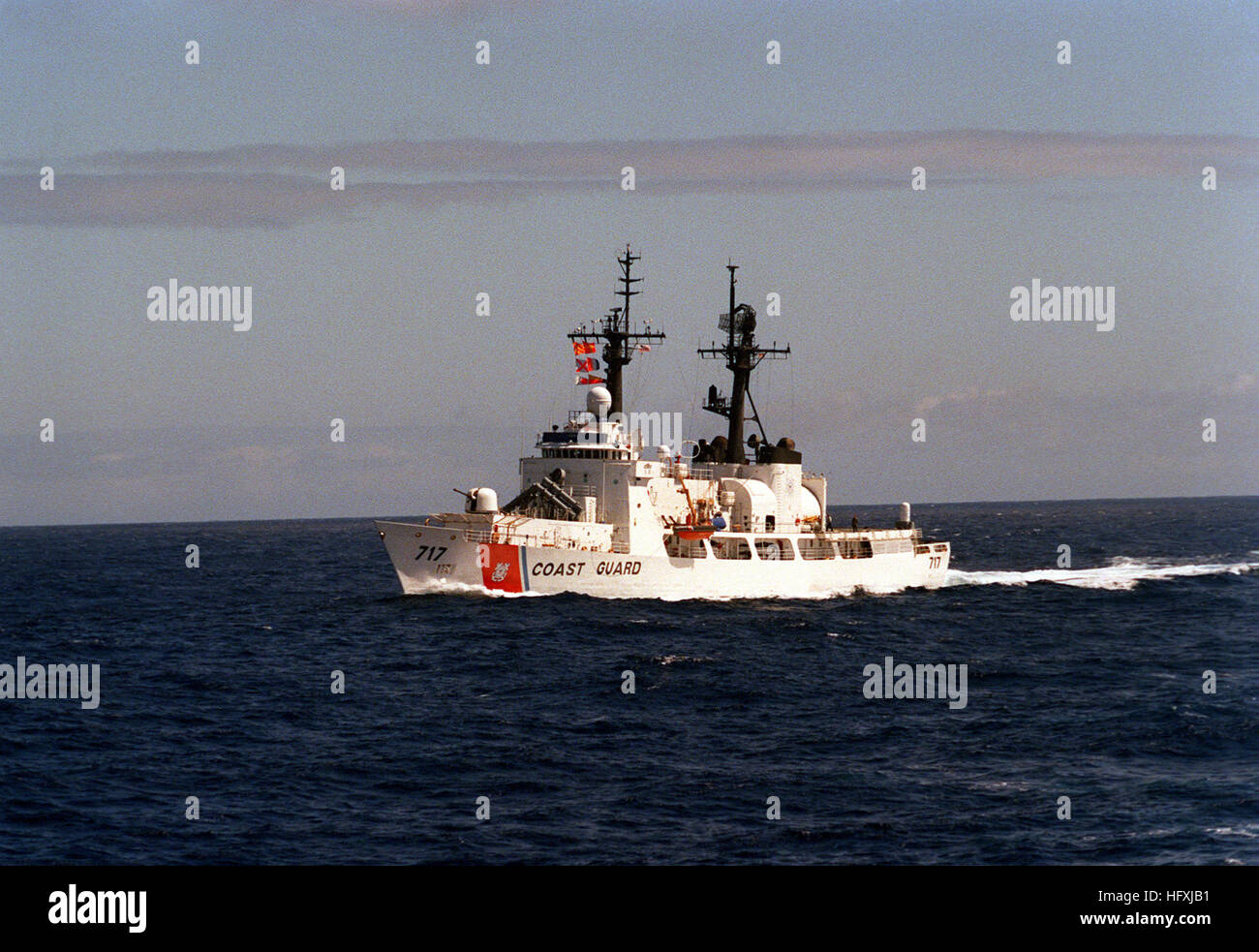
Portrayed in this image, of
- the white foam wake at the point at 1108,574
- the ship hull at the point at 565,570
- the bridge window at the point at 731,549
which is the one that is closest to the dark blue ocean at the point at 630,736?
the ship hull at the point at 565,570

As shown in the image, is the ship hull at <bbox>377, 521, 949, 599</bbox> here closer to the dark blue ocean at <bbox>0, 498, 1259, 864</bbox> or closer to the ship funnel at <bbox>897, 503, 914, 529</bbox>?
the dark blue ocean at <bbox>0, 498, 1259, 864</bbox>

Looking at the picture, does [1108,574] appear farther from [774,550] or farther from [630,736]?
[630,736]

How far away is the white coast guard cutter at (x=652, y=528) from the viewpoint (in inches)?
2164

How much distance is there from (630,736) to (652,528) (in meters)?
25.2

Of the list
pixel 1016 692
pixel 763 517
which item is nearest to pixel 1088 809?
pixel 1016 692

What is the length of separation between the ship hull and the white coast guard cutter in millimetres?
56

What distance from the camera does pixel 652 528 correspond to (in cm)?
5859

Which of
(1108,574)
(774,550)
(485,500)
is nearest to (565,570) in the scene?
(485,500)
